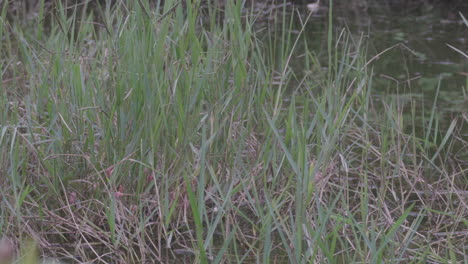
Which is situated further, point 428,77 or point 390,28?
point 390,28

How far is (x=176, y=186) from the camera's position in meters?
2.17

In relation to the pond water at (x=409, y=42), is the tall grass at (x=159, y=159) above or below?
above

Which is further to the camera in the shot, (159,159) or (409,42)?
(409,42)

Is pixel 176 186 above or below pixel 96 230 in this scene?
above

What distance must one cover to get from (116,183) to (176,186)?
0.20 meters

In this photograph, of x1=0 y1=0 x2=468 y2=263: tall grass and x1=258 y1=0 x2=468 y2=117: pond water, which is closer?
x1=0 y1=0 x2=468 y2=263: tall grass

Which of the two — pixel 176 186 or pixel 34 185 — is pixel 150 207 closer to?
pixel 176 186

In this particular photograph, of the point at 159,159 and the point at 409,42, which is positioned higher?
the point at 159,159

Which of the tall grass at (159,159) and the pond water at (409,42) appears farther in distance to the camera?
the pond water at (409,42)

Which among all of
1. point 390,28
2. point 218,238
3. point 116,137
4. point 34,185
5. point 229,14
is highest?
point 229,14

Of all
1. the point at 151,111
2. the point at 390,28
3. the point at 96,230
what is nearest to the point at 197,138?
the point at 151,111

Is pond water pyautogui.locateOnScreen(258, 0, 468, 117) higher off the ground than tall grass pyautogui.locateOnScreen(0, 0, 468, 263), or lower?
lower

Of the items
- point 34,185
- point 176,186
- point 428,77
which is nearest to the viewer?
point 176,186

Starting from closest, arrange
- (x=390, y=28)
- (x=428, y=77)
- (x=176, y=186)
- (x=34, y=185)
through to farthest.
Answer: (x=176, y=186) < (x=34, y=185) < (x=428, y=77) < (x=390, y=28)
